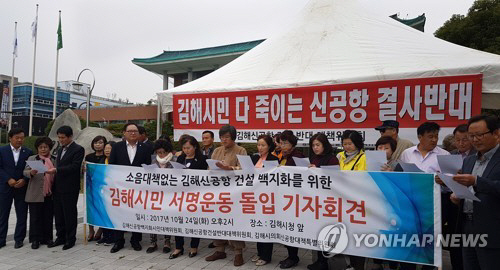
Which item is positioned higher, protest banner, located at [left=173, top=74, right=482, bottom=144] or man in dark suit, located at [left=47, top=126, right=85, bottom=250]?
protest banner, located at [left=173, top=74, right=482, bottom=144]

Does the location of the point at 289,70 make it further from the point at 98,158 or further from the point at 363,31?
the point at 98,158

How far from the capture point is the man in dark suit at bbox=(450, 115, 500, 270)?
81.3 inches

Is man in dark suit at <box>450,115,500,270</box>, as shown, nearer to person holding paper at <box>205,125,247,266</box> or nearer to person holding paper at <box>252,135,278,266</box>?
person holding paper at <box>252,135,278,266</box>

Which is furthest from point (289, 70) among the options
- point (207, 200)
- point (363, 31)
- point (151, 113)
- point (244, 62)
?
point (151, 113)

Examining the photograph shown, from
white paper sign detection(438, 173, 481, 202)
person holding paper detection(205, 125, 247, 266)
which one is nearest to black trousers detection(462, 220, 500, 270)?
white paper sign detection(438, 173, 481, 202)

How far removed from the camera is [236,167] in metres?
3.69

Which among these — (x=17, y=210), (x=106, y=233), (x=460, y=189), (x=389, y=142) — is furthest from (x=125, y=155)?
(x=460, y=189)

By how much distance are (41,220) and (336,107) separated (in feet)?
14.1

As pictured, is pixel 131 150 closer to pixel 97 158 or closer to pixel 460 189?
pixel 97 158

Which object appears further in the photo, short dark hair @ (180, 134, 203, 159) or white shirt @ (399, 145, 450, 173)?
short dark hair @ (180, 134, 203, 159)

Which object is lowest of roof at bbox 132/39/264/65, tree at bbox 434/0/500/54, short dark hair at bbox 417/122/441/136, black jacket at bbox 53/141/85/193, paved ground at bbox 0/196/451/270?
paved ground at bbox 0/196/451/270

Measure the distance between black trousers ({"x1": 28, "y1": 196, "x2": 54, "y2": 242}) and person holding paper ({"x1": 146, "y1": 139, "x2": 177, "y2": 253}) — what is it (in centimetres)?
145

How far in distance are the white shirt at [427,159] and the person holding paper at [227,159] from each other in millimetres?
1795

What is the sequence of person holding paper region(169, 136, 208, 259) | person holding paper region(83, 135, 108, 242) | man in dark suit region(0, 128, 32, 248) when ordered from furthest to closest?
person holding paper region(83, 135, 108, 242) < man in dark suit region(0, 128, 32, 248) < person holding paper region(169, 136, 208, 259)
